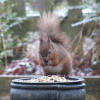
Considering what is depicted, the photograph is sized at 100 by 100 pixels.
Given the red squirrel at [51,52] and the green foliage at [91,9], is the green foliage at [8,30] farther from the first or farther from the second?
the red squirrel at [51,52]

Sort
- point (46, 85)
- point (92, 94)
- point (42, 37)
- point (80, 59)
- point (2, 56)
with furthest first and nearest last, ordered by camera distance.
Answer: point (2, 56), point (80, 59), point (92, 94), point (42, 37), point (46, 85)

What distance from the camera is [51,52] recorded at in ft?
9.32

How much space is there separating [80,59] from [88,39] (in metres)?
0.30

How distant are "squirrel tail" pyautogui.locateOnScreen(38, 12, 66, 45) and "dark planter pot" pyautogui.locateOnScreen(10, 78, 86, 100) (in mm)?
645

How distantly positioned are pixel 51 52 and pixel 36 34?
246cm

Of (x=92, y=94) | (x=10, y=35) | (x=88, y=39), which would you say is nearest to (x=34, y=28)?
(x=10, y=35)

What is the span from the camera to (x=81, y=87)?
2.34 metres

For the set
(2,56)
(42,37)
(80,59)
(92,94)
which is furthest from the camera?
(2,56)

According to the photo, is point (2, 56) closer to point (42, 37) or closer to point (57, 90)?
point (42, 37)

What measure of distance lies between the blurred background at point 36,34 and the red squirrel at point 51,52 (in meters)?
1.40

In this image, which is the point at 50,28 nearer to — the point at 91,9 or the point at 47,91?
the point at 47,91

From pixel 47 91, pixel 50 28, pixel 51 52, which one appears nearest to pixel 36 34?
pixel 50 28

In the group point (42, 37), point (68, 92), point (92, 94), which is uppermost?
point (42, 37)

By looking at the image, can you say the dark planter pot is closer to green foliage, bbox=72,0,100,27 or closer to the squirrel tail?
the squirrel tail
